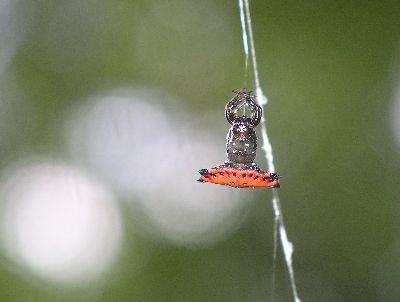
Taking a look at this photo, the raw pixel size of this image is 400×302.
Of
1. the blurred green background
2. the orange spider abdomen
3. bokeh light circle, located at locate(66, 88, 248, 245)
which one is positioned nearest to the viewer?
the orange spider abdomen

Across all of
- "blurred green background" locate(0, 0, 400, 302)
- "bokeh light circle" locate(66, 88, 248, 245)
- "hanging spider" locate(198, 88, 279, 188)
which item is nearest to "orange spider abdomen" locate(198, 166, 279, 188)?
"hanging spider" locate(198, 88, 279, 188)

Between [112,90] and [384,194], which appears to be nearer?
[384,194]

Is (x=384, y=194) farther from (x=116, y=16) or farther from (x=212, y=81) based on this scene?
(x=116, y=16)

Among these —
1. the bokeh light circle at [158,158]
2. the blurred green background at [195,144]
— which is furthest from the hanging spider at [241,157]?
the bokeh light circle at [158,158]

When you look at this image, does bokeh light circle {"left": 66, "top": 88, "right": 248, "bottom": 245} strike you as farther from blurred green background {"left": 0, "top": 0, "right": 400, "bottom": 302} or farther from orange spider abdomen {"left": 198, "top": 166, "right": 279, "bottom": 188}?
orange spider abdomen {"left": 198, "top": 166, "right": 279, "bottom": 188}

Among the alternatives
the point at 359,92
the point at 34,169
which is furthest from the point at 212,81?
the point at 34,169
